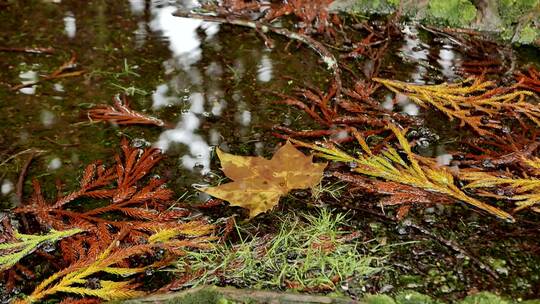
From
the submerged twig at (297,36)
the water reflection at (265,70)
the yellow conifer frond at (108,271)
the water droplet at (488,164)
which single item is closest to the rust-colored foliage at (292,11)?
the submerged twig at (297,36)

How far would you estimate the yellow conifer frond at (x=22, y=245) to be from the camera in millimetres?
1772

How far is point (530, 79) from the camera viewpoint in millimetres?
2836

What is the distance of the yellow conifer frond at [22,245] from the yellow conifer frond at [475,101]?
1.78 metres

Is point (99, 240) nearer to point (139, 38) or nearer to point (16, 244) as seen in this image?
point (16, 244)

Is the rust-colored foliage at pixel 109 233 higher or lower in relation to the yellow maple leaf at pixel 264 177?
lower

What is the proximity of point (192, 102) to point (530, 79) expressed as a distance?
184 centimetres

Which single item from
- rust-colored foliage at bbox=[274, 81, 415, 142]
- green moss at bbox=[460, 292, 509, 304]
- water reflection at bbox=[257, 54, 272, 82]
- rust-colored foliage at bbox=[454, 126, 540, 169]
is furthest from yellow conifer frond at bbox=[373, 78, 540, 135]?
green moss at bbox=[460, 292, 509, 304]

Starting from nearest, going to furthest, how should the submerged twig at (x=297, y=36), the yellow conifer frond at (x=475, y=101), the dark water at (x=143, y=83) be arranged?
the dark water at (x=143, y=83), the yellow conifer frond at (x=475, y=101), the submerged twig at (x=297, y=36)

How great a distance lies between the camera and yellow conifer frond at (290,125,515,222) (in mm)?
2105

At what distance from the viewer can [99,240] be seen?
1912mm

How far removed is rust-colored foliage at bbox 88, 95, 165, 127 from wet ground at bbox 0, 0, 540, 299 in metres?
0.04

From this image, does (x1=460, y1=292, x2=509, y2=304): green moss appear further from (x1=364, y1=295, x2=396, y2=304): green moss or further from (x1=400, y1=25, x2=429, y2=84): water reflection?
(x1=400, y1=25, x2=429, y2=84): water reflection

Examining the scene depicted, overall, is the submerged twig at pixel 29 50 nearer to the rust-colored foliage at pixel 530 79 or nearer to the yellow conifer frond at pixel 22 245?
the yellow conifer frond at pixel 22 245

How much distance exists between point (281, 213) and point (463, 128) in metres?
1.08
